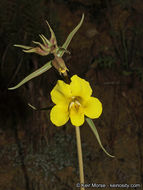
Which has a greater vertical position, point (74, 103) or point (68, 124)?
point (74, 103)

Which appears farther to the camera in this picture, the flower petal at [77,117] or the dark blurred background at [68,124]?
the dark blurred background at [68,124]

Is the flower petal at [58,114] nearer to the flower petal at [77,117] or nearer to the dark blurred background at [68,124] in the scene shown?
the flower petal at [77,117]

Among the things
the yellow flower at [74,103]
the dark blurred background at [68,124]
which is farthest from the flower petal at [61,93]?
the dark blurred background at [68,124]

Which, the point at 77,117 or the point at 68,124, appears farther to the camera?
the point at 68,124

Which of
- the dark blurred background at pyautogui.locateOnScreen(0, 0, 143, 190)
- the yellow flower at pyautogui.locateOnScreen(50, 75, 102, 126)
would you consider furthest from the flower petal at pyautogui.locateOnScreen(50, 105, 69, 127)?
the dark blurred background at pyautogui.locateOnScreen(0, 0, 143, 190)

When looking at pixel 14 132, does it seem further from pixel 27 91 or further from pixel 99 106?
pixel 99 106

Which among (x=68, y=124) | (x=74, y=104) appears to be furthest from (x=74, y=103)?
(x=68, y=124)

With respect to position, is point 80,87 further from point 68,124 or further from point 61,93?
point 68,124

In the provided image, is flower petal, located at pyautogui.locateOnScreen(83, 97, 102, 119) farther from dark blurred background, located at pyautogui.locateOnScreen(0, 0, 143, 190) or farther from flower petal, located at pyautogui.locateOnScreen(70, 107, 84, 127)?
dark blurred background, located at pyautogui.locateOnScreen(0, 0, 143, 190)
